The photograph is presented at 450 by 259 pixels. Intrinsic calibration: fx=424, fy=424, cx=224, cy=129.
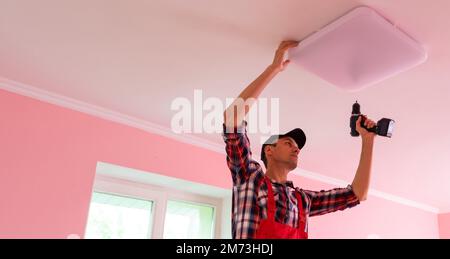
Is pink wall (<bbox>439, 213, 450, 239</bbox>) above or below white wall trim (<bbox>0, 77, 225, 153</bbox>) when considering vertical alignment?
below

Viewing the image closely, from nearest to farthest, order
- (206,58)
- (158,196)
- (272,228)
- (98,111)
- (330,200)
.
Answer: (272,228) < (330,200) < (206,58) < (98,111) < (158,196)

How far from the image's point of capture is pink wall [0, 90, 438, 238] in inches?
71.9

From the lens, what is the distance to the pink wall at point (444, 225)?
13.1 ft

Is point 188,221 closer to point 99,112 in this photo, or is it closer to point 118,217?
point 118,217

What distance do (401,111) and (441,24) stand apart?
649 mm

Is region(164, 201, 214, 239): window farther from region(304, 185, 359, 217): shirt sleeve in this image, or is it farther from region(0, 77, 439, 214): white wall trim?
region(304, 185, 359, 217): shirt sleeve

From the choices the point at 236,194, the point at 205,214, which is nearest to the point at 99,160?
the point at 205,214

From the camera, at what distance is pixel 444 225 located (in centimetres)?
402

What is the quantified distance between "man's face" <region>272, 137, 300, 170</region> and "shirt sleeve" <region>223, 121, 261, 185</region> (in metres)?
0.16

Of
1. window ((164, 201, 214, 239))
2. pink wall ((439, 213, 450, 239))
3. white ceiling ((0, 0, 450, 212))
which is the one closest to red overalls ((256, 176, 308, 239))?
white ceiling ((0, 0, 450, 212))

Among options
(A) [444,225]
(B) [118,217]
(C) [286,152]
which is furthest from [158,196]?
(A) [444,225]

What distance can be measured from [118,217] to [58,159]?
0.56 metres

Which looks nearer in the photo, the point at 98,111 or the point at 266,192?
the point at 266,192

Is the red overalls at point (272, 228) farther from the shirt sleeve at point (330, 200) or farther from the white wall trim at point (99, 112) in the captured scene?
the white wall trim at point (99, 112)
